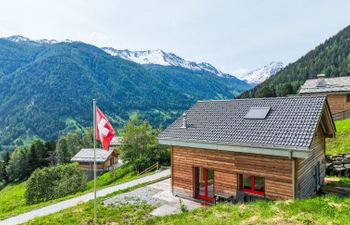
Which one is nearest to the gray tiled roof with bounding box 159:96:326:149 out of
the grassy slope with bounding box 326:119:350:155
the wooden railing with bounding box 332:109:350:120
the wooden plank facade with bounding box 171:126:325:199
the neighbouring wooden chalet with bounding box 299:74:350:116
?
the wooden plank facade with bounding box 171:126:325:199

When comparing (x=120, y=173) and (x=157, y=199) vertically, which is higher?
(x=157, y=199)

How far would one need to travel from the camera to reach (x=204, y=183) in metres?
15.8

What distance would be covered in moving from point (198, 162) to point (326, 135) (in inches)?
351

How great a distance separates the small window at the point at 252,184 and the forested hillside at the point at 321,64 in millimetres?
94597

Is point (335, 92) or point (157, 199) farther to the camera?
point (335, 92)

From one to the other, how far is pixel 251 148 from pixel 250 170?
4.16 ft

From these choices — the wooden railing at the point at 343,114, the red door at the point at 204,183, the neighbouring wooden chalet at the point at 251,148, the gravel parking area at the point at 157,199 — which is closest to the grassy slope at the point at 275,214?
the neighbouring wooden chalet at the point at 251,148

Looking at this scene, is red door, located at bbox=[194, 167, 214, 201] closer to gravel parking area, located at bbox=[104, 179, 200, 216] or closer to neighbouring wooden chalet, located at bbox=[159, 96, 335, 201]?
neighbouring wooden chalet, located at bbox=[159, 96, 335, 201]

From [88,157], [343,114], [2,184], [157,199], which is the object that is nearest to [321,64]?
[343,114]

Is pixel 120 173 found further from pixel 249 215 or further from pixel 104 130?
pixel 249 215

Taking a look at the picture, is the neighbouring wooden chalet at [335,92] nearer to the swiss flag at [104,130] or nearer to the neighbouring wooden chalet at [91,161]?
the swiss flag at [104,130]

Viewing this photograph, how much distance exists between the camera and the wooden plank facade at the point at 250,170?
482 inches

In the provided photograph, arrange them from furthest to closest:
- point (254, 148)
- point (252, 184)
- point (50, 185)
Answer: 1. point (50, 185)
2. point (252, 184)
3. point (254, 148)

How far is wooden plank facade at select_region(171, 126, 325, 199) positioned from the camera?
12.2 meters
